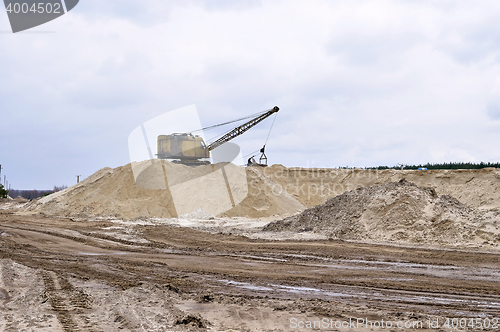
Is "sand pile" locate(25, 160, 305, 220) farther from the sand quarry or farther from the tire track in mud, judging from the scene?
the tire track in mud

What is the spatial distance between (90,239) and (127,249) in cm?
311

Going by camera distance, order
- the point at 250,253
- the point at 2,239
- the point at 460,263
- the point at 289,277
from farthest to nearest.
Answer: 1. the point at 2,239
2. the point at 250,253
3. the point at 460,263
4. the point at 289,277

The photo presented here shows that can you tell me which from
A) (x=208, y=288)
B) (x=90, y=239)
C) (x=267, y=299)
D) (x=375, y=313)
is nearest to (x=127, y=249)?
(x=90, y=239)

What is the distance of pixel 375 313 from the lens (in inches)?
219

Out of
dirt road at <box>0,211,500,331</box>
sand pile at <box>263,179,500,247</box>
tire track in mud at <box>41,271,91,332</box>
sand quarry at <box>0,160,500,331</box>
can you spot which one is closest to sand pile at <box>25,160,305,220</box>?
sand quarry at <box>0,160,500,331</box>

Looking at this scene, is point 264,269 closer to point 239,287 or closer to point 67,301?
point 239,287

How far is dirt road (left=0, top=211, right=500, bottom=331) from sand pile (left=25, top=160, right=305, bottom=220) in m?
12.8

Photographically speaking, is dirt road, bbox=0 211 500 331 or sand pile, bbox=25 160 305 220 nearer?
dirt road, bbox=0 211 500 331

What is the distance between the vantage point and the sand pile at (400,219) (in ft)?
45.6

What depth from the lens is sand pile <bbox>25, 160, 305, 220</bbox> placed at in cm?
2620

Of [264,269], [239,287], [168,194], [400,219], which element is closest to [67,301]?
[239,287]

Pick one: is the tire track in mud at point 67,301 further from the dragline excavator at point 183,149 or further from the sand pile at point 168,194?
the dragline excavator at point 183,149

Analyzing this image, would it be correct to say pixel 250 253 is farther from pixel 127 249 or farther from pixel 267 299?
pixel 267 299

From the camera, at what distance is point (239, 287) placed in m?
7.30
